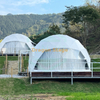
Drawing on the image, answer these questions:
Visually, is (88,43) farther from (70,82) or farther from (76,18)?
(70,82)

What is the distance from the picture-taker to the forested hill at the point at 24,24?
427 ft

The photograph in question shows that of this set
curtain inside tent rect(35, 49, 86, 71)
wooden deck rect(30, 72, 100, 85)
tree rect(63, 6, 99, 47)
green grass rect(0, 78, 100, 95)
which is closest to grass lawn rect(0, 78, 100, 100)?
green grass rect(0, 78, 100, 95)

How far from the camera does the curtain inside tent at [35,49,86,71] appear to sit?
50.6 feet

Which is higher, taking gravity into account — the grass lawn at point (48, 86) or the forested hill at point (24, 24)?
the forested hill at point (24, 24)

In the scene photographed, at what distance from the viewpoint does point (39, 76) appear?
13.8 metres

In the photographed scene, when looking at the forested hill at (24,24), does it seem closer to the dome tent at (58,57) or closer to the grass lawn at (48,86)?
the dome tent at (58,57)

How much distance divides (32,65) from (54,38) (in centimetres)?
349

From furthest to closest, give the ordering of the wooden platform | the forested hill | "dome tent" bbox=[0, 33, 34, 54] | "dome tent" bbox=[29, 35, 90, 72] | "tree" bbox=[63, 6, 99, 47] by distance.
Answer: the forested hill
"tree" bbox=[63, 6, 99, 47]
"dome tent" bbox=[0, 33, 34, 54]
"dome tent" bbox=[29, 35, 90, 72]
the wooden platform

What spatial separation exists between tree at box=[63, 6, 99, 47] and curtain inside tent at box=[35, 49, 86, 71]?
17.0 meters

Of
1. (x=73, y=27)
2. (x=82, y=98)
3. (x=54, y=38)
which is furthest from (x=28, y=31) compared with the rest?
(x=82, y=98)

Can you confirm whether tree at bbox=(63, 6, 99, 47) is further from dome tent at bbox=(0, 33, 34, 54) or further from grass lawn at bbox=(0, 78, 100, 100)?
grass lawn at bbox=(0, 78, 100, 100)

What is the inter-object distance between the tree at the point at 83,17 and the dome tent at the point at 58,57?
16584 millimetres

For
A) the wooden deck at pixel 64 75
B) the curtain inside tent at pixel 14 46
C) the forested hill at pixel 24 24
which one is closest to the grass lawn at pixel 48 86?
the wooden deck at pixel 64 75

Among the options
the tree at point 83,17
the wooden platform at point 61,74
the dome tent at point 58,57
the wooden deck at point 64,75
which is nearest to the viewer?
the wooden deck at point 64,75
